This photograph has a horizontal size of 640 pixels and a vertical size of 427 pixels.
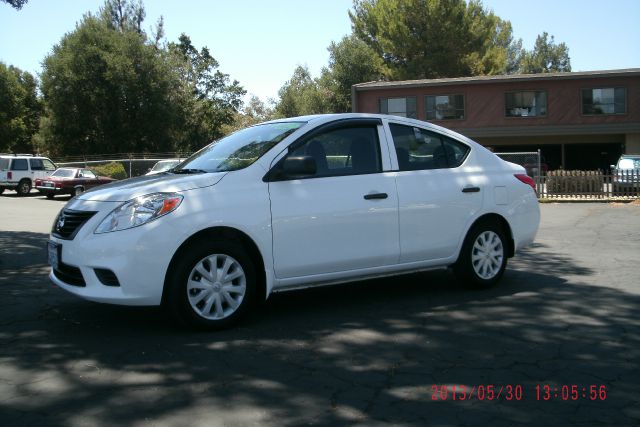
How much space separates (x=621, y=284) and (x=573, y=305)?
4.19ft

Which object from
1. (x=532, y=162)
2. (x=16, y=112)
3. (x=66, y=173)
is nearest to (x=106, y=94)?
(x=16, y=112)

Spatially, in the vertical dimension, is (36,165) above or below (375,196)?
above

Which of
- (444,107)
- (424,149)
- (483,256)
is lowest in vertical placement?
(483,256)

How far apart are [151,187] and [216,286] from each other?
0.95m

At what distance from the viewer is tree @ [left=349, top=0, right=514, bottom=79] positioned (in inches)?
1865

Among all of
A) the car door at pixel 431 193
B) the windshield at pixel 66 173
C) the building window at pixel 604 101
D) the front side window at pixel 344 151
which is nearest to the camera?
the front side window at pixel 344 151

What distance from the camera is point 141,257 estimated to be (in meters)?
4.79

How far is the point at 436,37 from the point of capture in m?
47.8

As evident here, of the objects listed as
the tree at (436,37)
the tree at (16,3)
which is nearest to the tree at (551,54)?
the tree at (436,37)

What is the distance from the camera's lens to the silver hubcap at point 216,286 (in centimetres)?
503

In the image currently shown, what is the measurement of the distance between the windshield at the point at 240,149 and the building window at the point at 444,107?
101ft

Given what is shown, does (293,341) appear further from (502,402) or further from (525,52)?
(525,52)

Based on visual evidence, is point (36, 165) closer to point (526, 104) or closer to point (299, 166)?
point (526, 104)

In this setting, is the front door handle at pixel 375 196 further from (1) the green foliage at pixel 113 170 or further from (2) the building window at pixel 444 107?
(2) the building window at pixel 444 107
